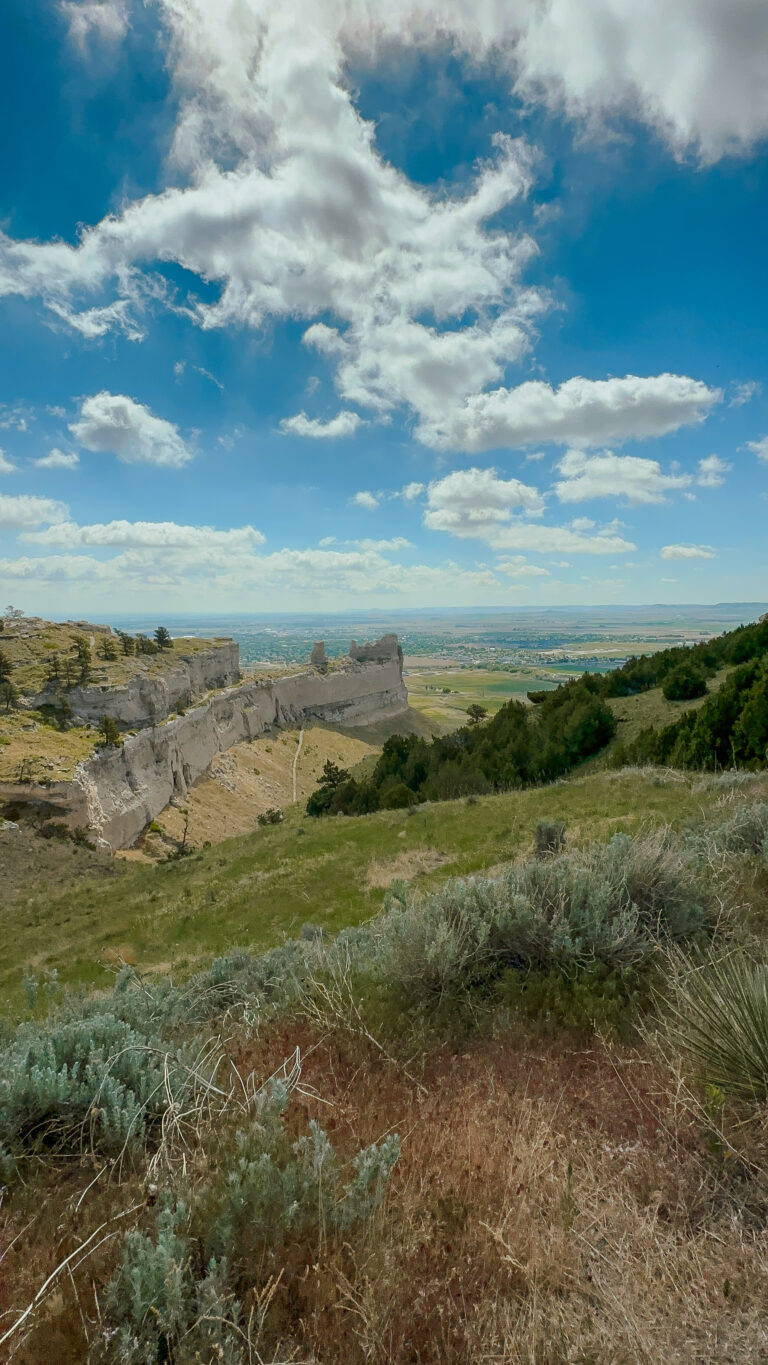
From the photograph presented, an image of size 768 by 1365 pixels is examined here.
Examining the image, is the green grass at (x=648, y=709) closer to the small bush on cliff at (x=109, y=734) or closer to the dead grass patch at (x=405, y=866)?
the dead grass patch at (x=405, y=866)

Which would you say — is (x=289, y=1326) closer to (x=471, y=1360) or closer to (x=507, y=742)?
(x=471, y=1360)

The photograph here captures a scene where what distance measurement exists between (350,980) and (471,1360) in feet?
7.80

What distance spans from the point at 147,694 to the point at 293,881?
27619 millimetres

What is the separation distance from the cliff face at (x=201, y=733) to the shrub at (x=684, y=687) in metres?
28.4

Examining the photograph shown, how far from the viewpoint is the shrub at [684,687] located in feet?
81.7

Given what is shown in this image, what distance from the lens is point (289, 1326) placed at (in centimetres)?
179

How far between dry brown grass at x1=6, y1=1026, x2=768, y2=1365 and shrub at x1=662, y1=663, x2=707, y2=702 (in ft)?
83.3

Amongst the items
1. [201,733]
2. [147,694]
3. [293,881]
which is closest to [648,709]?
[293,881]

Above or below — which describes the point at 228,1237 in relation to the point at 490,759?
above

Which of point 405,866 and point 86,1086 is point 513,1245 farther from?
point 405,866

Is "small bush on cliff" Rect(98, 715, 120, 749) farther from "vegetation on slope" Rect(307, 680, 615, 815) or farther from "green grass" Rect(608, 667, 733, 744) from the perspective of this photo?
"green grass" Rect(608, 667, 733, 744)

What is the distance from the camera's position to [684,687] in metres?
25.0

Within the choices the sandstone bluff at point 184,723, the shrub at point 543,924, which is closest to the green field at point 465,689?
the sandstone bluff at point 184,723

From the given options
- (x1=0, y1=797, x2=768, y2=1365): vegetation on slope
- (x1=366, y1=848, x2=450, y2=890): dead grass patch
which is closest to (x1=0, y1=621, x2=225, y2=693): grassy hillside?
(x1=366, y1=848, x2=450, y2=890): dead grass patch
